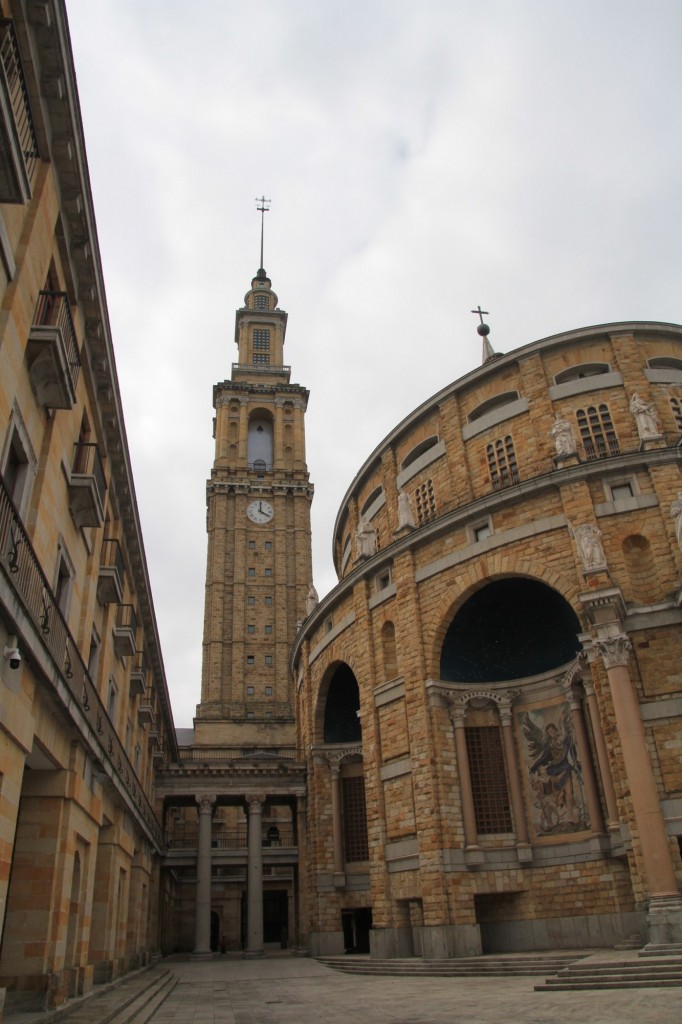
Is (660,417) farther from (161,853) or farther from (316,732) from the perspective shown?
(161,853)

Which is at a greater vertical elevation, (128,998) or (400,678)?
(400,678)

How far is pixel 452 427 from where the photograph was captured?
27922 millimetres

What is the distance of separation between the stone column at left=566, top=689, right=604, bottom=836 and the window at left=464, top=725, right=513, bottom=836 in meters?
2.73

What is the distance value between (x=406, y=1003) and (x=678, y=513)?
1345 cm

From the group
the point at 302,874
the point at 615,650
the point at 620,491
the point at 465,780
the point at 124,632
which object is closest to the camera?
the point at 615,650

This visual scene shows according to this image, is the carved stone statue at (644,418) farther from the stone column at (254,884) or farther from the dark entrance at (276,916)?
the dark entrance at (276,916)

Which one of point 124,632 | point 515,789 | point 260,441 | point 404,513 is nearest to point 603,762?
point 515,789

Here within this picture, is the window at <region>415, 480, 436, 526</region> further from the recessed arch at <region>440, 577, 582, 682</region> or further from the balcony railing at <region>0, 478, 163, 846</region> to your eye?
the balcony railing at <region>0, 478, 163, 846</region>

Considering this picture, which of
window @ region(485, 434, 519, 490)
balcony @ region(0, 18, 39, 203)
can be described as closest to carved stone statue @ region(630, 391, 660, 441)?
window @ region(485, 434, 519, 490)

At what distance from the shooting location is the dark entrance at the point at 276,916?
5056 centimetres

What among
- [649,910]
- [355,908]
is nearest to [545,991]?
[649,910]

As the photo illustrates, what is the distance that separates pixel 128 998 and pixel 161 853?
21520 mm

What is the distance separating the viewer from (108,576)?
1728cm

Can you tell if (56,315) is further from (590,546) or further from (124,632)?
(590,546)
